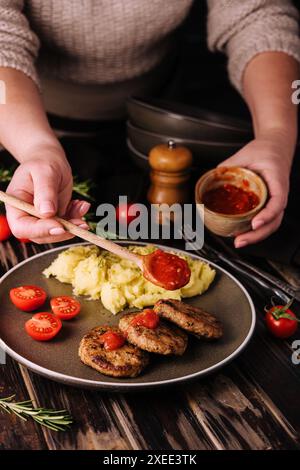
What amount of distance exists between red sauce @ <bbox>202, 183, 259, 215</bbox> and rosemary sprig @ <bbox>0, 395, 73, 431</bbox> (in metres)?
1.17

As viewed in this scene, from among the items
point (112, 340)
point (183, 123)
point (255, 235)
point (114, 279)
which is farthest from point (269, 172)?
point (112, 340)

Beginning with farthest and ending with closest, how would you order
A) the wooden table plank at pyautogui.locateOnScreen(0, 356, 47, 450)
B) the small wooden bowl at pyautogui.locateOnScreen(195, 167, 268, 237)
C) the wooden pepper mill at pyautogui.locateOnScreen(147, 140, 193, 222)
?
the wooden pepper mill at pyautogui.locateOnScreen(147, 140, 193, 222) → the small wooden bowl at pyautogui.locateOnScreen(195, 167, 268, 237) → the wooden table plank at pyautogui.locateOnScreen(0, 356, 47, 450)

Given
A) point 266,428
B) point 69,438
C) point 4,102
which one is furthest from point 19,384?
point 4,102

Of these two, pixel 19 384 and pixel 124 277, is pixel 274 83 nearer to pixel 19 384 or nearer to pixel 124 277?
pixel 124 277

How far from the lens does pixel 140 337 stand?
6.42ft

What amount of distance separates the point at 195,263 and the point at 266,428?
2.56 feet

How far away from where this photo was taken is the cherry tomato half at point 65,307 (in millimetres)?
2184

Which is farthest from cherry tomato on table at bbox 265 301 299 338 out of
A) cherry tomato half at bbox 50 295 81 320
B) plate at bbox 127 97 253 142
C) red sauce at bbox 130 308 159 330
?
plate at bbox 127 97 253 142

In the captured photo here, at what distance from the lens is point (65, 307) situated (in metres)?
2.21

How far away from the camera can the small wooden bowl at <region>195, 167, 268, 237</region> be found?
8.33ft

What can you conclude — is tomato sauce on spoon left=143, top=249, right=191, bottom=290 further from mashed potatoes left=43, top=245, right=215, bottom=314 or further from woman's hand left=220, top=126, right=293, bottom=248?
woman's hand left=220, top=126, right=293, bottom=248

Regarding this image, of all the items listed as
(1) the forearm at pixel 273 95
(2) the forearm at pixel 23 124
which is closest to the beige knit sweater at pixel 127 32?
(1) the forearm at pixel 273 95

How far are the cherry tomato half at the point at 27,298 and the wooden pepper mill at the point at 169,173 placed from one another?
1.09 metres

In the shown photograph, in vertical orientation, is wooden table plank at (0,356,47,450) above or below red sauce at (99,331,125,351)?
below
